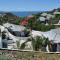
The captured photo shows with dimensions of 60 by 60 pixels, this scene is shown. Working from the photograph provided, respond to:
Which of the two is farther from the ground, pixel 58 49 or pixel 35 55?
pixel 35 55

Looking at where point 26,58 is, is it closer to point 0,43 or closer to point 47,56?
point 47,56

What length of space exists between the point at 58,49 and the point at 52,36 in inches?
128

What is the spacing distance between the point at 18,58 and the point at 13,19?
5677cm

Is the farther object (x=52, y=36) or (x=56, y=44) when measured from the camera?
(x=52, y=36)

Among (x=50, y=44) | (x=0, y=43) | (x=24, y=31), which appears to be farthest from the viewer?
(x=24, y=31)

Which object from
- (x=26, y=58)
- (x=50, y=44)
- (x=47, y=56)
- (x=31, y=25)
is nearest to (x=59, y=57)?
(x=47, y=56)

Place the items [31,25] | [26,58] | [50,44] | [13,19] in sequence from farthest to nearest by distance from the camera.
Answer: [13,19], [31,25], [50,44], [26,58]

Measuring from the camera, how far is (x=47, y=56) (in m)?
10.3

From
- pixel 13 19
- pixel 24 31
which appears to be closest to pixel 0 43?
pixel 24 31

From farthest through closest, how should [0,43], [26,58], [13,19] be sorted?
1. [13,19]
2. [0,43]
3. [26,58]

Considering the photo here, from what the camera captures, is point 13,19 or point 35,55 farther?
point 13,19

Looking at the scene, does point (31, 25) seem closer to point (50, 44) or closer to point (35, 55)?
point (50, 44)

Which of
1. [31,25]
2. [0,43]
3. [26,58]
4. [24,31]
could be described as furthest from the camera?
[31,25]

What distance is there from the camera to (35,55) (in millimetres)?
10477
